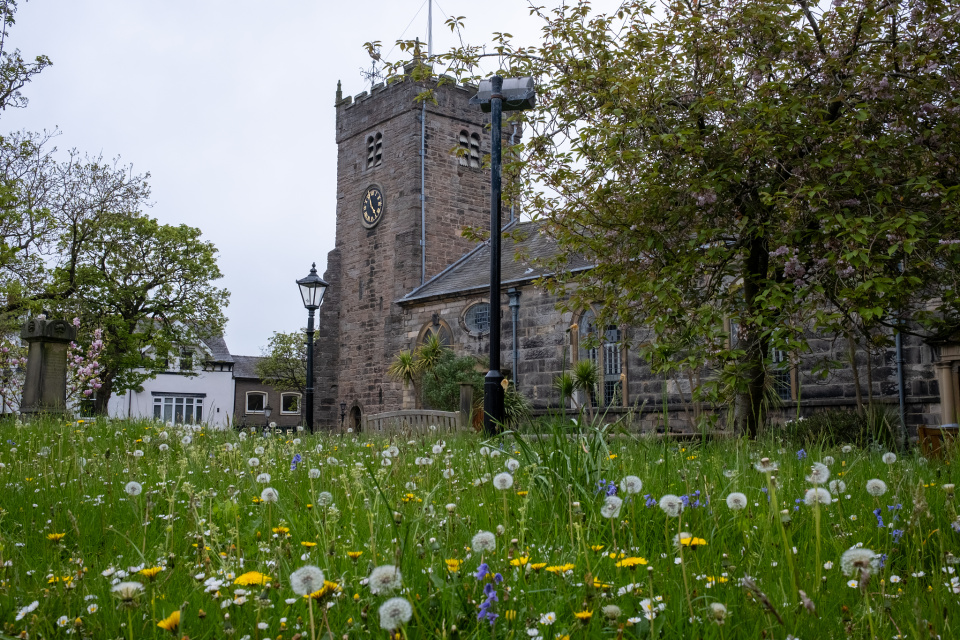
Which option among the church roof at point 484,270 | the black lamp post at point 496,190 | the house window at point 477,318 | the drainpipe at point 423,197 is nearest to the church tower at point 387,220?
the drainpipe at point 423,197

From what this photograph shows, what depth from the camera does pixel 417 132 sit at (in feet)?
104

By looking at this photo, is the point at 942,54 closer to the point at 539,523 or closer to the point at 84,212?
the point at 539,523

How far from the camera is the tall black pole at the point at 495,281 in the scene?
9531 millimetres

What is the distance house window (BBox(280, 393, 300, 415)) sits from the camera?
5875 centimetres

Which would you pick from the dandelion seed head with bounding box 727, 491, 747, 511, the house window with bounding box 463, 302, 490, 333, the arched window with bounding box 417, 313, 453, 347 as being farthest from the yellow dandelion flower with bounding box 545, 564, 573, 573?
the arched window with bounding box 417, 313, 453, 347

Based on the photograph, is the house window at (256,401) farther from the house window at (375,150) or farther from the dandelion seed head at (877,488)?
the dandelion seed head at (877,488)

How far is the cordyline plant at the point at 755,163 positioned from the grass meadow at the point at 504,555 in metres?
3.75

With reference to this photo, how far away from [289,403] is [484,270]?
36.0m

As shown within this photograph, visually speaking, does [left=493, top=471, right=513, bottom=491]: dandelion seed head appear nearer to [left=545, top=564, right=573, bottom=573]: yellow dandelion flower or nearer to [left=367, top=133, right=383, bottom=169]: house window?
[left=545, top=564, right=573, bottom=573]: yellow dandelion flower

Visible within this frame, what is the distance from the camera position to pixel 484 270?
89.2 ft

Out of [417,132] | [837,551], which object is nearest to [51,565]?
[837,551]

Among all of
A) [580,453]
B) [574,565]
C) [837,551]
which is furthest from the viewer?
[580,453]

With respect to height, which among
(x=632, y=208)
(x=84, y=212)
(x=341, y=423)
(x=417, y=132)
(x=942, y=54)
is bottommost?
(x=341, y=423)

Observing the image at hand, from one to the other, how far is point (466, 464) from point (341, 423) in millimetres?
28378
